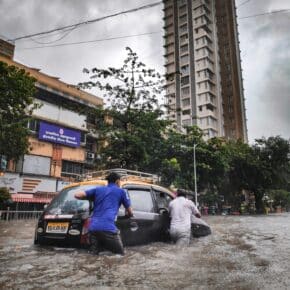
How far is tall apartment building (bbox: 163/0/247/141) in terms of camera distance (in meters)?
63.5

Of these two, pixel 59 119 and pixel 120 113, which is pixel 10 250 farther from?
pixel 59 119

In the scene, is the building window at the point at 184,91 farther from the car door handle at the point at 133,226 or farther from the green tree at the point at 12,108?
the car door handle at the point at 133,226

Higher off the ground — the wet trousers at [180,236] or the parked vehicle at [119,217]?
the parked vehicle at [119,217]

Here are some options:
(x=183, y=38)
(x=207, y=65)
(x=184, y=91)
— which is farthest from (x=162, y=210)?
(x=183, y=38)

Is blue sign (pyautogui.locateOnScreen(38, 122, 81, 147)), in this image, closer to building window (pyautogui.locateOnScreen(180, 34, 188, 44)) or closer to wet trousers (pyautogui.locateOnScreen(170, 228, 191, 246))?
wet trousers (pyautogui.locateOnScreen(170, 228, 191, 246))

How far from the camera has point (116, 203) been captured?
4.94 meters

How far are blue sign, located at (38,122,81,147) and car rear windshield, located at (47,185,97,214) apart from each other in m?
22.5

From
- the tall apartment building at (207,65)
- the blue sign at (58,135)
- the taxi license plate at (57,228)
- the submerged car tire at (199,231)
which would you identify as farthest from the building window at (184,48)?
the taxi license plate at (57,228)

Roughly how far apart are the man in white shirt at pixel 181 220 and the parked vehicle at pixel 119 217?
31 centimetres

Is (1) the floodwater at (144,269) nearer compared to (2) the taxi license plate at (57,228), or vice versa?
(1) the floodwater at (144,269)

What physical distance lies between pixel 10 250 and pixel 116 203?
291cm

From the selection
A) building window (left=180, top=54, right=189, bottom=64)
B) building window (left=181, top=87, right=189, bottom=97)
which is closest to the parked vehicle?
building window (left=181, top=87, right=189, bottom=97)

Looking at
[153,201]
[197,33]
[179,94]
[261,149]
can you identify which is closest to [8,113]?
[153,201]

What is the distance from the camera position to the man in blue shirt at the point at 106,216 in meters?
4.80
